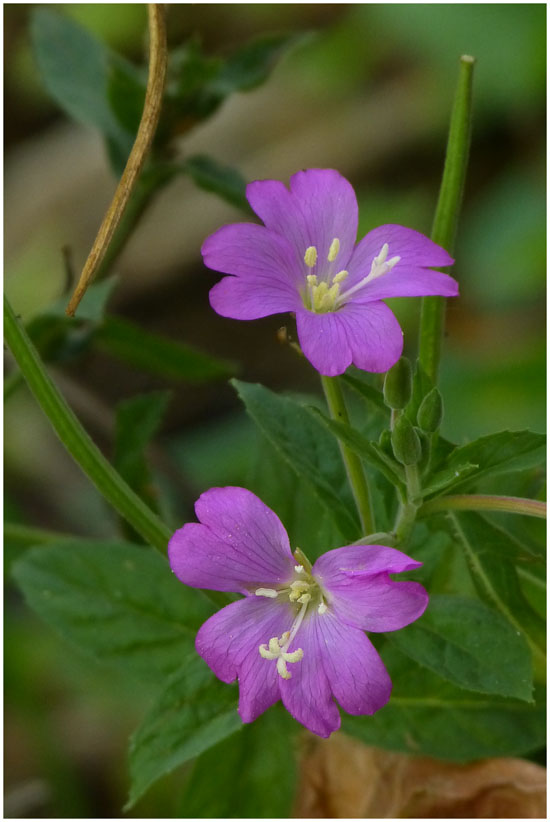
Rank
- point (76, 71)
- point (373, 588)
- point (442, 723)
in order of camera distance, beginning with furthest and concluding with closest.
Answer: point (76, 71) < point (442, 723) < point (373, 588)

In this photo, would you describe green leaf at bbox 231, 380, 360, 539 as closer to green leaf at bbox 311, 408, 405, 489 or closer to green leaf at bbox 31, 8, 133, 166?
green leaf at bbox 311, 408, 405, 489

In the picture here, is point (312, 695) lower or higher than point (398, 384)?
lower

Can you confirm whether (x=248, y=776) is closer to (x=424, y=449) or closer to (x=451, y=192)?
(x=424, y=449)

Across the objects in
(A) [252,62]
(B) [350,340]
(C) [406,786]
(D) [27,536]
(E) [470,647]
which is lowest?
(C) [406,786]

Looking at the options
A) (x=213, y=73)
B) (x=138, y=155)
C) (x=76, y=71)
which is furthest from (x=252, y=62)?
(x=138, y=155)

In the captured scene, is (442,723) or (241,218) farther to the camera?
(241,218)

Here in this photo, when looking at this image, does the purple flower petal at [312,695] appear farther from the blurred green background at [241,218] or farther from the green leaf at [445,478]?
the blurred green background at [241,218]

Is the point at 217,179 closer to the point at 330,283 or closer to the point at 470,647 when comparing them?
the point at 330,283

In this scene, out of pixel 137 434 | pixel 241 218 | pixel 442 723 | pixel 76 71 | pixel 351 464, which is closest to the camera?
Answer: pixel 351 464
